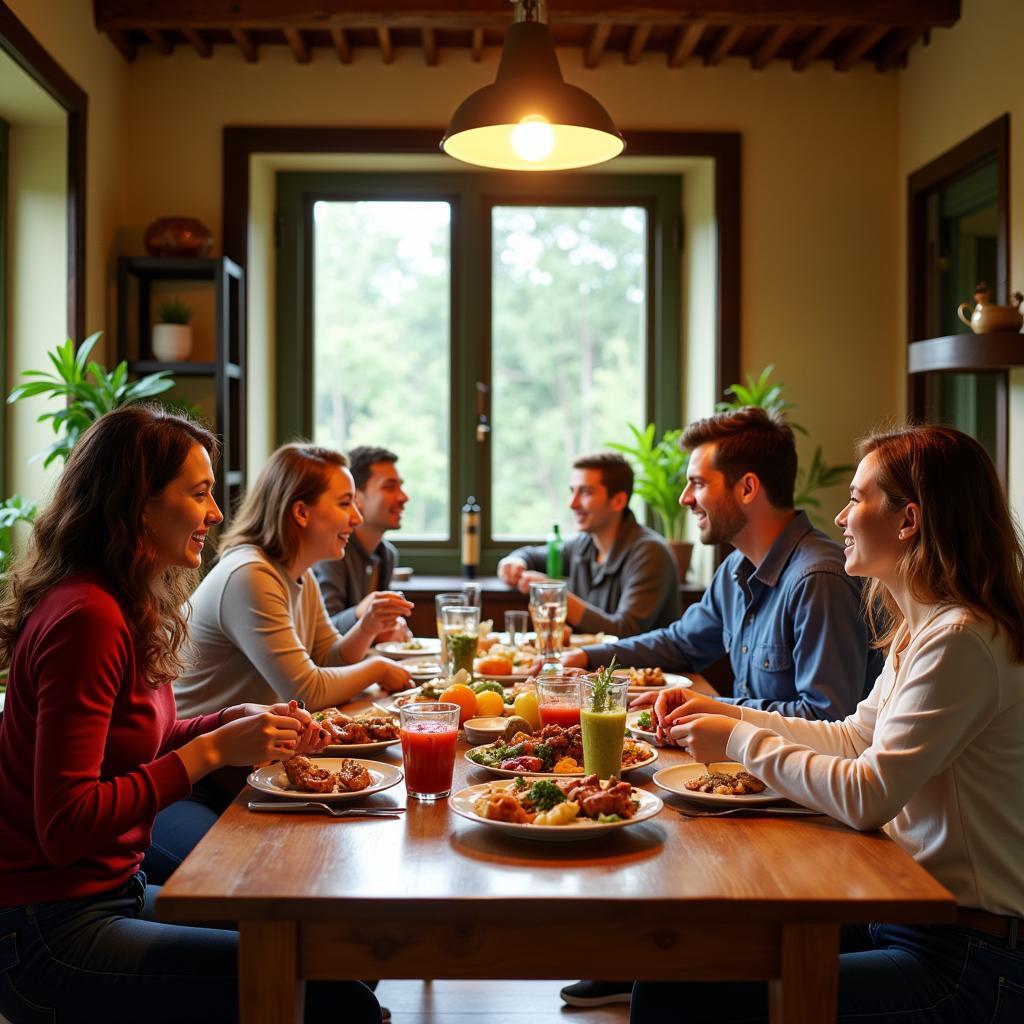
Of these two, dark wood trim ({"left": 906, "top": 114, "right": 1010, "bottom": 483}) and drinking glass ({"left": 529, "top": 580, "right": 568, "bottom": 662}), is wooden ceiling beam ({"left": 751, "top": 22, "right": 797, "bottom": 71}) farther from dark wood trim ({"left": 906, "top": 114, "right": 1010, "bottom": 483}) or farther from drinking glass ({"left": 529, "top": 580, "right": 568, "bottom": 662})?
drinking glass ({"left": 529, "top": 580, "right": 568, "bottom": 662})

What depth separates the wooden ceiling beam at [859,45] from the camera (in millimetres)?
4438

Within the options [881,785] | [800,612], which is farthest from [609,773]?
[800,612]

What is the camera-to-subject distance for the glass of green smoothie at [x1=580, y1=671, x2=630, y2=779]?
1751 mm

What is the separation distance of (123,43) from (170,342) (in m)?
1.21

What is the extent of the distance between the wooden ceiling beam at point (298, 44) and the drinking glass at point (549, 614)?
2.75m

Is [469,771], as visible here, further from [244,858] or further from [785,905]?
[785,905]

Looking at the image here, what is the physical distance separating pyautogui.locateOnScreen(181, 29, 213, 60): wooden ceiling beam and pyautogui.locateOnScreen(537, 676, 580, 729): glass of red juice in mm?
3520

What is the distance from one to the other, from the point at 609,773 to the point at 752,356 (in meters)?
3.40

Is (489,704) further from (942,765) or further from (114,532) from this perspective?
(942,765)

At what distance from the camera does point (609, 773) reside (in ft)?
5.87

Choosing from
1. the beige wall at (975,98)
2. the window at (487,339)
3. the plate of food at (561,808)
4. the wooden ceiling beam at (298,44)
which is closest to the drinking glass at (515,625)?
the plate of food at (561,808)

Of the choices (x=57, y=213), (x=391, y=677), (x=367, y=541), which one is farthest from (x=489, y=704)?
(x=57, y=213)

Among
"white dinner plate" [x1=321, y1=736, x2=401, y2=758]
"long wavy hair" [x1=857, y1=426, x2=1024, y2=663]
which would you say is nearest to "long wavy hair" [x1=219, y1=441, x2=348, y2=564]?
"white dinner plate" [x1=321, y1=736, x2=401, y2=758]

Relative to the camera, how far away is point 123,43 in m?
4.58
